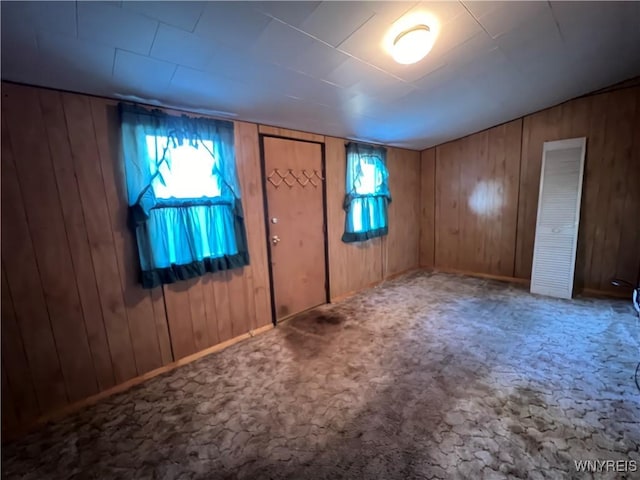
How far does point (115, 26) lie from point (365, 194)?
3.00 metres

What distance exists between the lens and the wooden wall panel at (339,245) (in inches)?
132

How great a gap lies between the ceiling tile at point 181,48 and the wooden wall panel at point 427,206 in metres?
4.06

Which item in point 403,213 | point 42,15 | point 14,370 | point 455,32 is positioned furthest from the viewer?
point 403,213

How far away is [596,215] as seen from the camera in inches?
129

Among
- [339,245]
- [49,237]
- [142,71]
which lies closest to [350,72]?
[142,71]

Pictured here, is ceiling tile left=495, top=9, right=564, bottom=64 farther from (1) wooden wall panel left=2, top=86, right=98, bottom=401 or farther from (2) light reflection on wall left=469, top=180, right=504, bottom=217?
(1) wooden wall panel left=2, top=86, right=98, bottom=401

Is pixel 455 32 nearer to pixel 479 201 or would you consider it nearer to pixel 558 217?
pixel 558 217

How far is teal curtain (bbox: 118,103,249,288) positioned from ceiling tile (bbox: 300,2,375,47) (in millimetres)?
1172

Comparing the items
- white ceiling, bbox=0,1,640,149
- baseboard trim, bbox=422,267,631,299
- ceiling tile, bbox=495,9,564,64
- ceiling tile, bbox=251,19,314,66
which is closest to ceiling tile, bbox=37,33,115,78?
white ceiling, bbox=0,1,640,149

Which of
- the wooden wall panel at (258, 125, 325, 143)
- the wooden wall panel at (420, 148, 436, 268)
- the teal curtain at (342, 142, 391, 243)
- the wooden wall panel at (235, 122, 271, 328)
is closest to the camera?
the wooden wall panel at (235, 122, 271, 328)

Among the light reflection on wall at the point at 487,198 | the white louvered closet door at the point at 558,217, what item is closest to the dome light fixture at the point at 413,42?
the white louvered closet door at the point at 558,217

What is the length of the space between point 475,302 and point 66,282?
389 cm

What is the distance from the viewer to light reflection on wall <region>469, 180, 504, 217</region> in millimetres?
4023

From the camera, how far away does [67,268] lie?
1749mm
